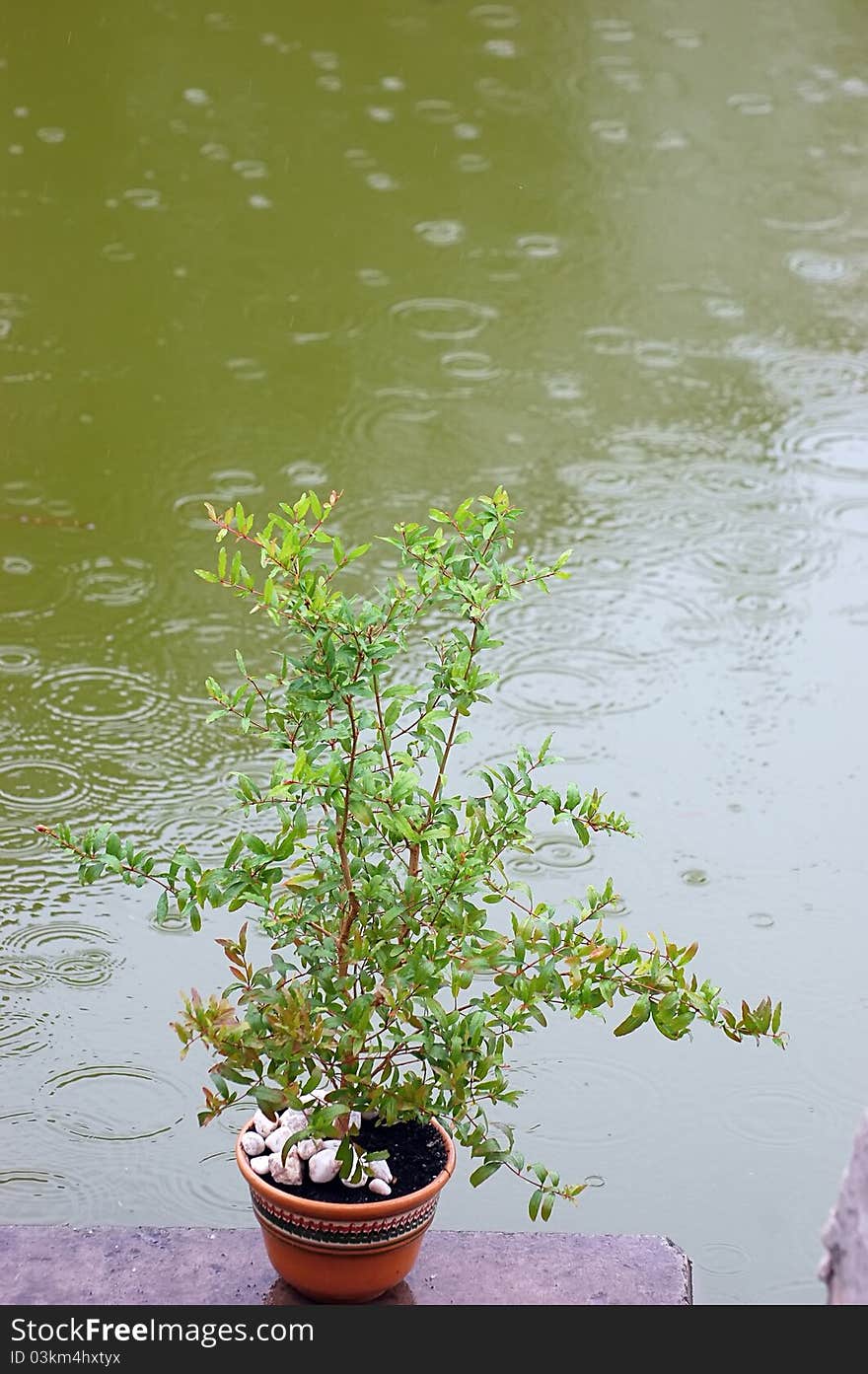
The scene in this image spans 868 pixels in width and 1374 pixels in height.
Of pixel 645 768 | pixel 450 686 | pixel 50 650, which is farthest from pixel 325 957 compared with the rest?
pixel 50 650

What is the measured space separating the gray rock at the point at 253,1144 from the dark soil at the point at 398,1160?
44 millimetres

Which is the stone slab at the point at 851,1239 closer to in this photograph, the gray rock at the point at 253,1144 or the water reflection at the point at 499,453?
the gray rock at the point at 253,1144

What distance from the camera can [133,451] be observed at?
3748 mm

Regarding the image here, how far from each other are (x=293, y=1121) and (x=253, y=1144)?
0.05 m

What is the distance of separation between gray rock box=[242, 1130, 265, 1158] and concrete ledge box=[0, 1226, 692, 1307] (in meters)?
0.16

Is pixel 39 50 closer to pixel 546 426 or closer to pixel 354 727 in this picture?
pixel 546 426

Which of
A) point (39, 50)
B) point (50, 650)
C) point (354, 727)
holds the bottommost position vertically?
point (50, 650)

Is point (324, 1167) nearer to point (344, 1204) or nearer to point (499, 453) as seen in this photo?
point (344, 1204)

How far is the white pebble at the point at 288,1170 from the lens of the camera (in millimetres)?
1608

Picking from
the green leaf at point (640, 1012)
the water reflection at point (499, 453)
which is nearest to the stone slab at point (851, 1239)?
the green leaf at point (640, 1012)

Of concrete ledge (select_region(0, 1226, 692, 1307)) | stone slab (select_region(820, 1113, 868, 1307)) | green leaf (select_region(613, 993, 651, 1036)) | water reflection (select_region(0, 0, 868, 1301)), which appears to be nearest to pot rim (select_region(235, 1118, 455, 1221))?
concrete ledge (select_region(0, 1226, 692, 1307))

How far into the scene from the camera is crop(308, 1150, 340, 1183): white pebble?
5.28ft

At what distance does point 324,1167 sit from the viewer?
1.61 m

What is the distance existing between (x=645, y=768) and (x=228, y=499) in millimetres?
1236
